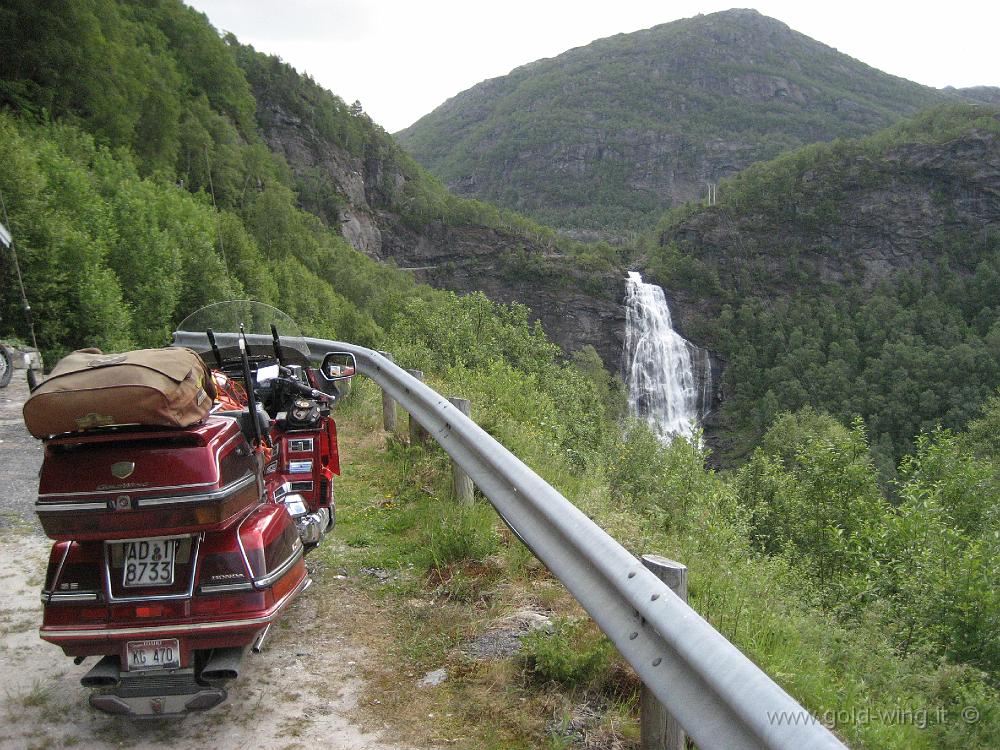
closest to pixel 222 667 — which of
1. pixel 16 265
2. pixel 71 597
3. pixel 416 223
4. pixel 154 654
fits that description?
pixel 154 654

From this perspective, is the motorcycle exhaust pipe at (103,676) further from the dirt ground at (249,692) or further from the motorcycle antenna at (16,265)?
the motorcycle antenna at (16,265)

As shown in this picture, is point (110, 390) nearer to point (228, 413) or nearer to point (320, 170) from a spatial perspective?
point (228, 413)

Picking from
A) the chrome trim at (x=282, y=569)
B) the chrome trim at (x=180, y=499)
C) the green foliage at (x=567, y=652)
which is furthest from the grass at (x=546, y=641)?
the chrome trim at (x=180, y=499)

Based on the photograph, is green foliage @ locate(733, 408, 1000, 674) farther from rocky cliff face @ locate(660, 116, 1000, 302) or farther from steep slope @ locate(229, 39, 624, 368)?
rocky cliff face @ locate(660, 116, 1000, 302)

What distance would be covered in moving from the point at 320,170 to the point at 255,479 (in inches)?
3805

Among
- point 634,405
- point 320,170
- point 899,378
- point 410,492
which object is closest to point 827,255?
point 899,378

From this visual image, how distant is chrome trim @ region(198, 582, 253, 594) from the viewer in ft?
8.93

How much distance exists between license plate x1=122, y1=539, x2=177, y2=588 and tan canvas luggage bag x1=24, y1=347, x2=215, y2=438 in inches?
19.2

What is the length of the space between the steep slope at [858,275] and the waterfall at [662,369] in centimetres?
780

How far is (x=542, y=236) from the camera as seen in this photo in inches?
4567

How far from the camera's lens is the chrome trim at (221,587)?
8.93ft

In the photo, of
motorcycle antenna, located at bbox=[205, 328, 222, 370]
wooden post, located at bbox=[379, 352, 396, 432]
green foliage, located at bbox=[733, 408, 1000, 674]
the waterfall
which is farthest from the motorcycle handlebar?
the waterfall

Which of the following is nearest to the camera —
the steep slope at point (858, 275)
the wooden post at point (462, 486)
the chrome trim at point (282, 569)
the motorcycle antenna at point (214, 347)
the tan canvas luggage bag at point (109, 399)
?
the tan canvas luggage bag at point (109, 399)

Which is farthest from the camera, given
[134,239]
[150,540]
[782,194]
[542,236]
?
[782,194]
